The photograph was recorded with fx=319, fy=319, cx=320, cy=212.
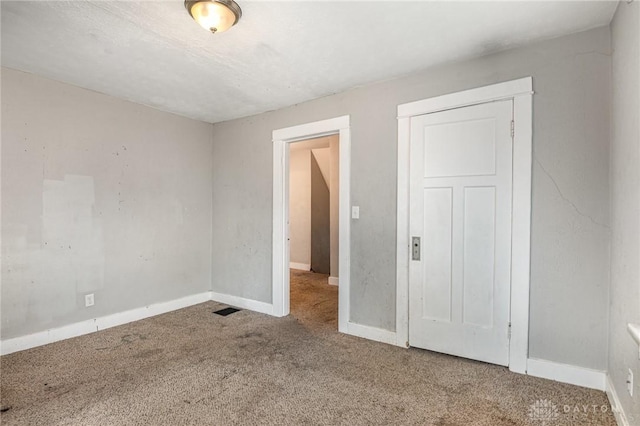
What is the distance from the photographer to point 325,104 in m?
3.29

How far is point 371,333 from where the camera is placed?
117 inches

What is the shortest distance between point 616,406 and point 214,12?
3180mm

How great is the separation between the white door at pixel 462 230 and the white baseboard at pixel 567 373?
192 millimetres

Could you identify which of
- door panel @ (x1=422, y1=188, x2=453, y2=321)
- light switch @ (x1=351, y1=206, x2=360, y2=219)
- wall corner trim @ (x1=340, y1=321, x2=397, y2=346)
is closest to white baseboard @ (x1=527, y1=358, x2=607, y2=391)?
door panel @ (x1=422, y1=188, x2=453, y2=321)

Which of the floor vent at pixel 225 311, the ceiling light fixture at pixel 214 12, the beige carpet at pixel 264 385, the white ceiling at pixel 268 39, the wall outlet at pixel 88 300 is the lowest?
the floor vent at pixel 225 311

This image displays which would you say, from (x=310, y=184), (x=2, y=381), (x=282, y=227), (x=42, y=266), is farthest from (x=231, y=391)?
(x=310, y=184)

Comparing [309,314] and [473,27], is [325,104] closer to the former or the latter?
[473,27]

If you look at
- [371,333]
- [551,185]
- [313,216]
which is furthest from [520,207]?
[313,216]

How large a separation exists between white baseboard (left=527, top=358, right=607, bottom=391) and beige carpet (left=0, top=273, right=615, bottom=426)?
0.06 m

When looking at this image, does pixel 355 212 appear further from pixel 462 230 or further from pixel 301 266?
pixel 301 266

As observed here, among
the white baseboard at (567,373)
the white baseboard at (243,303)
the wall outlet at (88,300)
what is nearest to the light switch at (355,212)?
the white baseboard at (243,303)

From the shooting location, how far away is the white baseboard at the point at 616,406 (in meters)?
1.68

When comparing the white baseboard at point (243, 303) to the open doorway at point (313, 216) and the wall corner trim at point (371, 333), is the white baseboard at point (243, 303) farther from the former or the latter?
the open doorway at point (313, 216)

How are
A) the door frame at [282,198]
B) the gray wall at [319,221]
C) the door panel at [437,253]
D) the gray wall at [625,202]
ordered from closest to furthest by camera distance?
the gray wall at [625,202]
the door panel at [437,253]
the door frame at [282,198]
the gray wall at [319,221]
